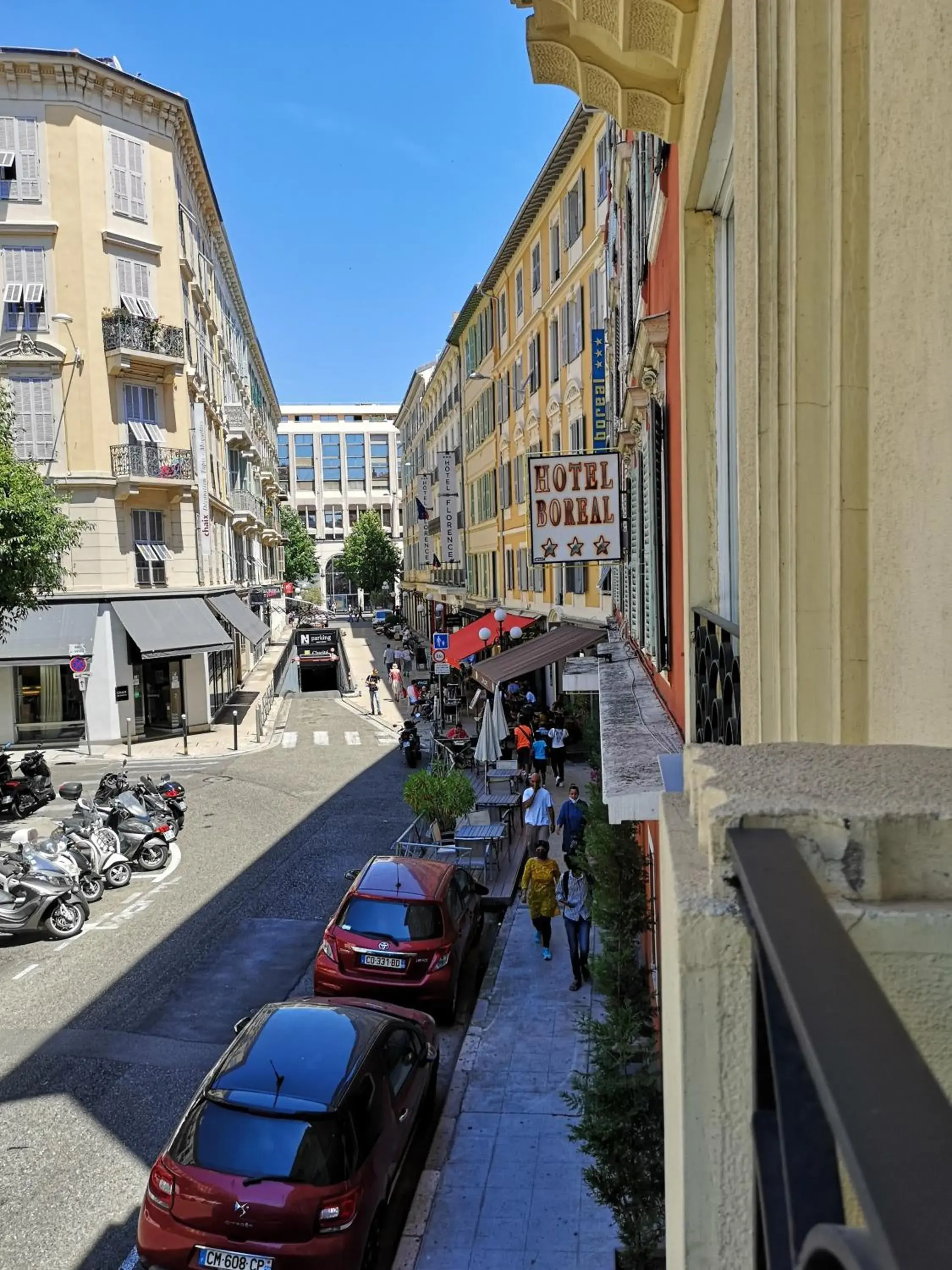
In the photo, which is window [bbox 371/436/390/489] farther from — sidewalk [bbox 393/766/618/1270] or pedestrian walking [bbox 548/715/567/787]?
sidewalk [bbox 393/766/618/1270]

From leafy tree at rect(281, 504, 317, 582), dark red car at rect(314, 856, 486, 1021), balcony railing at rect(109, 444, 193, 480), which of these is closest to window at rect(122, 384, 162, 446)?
balcony railing at rect(109, 444, 193, 480)

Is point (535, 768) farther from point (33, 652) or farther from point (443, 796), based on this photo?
point (33, 652)

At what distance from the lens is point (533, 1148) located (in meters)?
7.37

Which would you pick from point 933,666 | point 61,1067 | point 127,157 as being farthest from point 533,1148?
point 127,157

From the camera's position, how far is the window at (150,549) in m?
29.1

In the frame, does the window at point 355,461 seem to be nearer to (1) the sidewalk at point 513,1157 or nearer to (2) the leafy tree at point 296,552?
(2) the leafy tree at point 296,552

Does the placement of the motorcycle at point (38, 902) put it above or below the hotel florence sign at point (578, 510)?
below

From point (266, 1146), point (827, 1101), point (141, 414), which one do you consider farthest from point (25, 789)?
point (827, 1101)

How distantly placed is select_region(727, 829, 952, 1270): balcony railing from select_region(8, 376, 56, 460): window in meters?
29.8

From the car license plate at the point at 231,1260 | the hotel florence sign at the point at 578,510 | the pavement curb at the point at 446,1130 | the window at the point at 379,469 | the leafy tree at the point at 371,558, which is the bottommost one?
the pavement curb at the point at 446,1130

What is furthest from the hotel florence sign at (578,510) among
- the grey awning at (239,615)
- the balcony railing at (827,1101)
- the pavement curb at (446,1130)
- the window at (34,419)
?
the grey awning at (239,615)

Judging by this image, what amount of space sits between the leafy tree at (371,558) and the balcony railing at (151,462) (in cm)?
5842

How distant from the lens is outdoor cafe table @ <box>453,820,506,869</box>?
1477 cm

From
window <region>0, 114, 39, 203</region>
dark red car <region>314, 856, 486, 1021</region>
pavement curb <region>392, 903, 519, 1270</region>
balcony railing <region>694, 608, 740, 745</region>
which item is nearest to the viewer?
balcony railing <region>694, 608, 740, 745</region>
